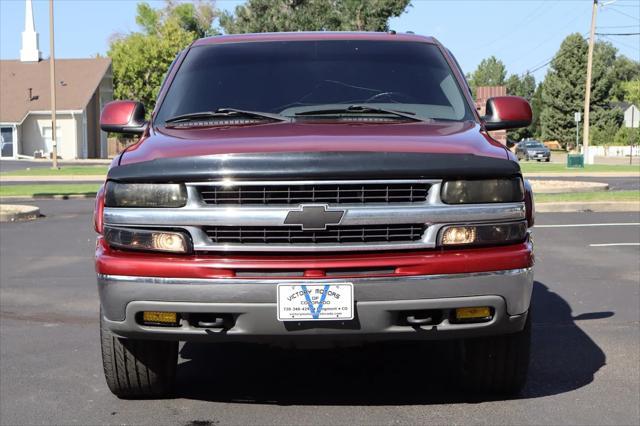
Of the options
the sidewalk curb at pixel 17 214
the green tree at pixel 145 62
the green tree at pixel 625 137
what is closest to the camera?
the sidewalk curb at pixel 17 214

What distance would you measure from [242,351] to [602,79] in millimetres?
74171

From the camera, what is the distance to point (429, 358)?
19.1ft

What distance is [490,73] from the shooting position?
526ft

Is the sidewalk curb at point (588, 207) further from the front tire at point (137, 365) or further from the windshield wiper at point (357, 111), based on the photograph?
the front tire at point (137, 365)

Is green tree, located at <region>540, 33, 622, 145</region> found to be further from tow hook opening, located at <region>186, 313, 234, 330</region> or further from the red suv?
tow hook opening, located at <region>186, 313, 234, 330</region>

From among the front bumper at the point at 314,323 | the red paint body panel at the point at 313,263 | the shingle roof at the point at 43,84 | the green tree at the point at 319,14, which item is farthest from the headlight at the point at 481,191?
the shingle roof at the point at 43,84

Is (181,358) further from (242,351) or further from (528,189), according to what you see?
(528,189)

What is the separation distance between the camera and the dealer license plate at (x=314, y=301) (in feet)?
13.2

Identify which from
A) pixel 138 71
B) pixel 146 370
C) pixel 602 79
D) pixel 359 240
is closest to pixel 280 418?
pixel 146 370

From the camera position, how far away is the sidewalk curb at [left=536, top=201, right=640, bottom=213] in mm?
16656

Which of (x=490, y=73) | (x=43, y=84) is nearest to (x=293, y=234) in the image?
(x=43, y=84)

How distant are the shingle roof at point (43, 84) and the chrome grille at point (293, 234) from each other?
181 feet

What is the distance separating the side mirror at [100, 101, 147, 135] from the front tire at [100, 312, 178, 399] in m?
1.44

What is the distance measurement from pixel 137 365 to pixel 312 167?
1492 mm
